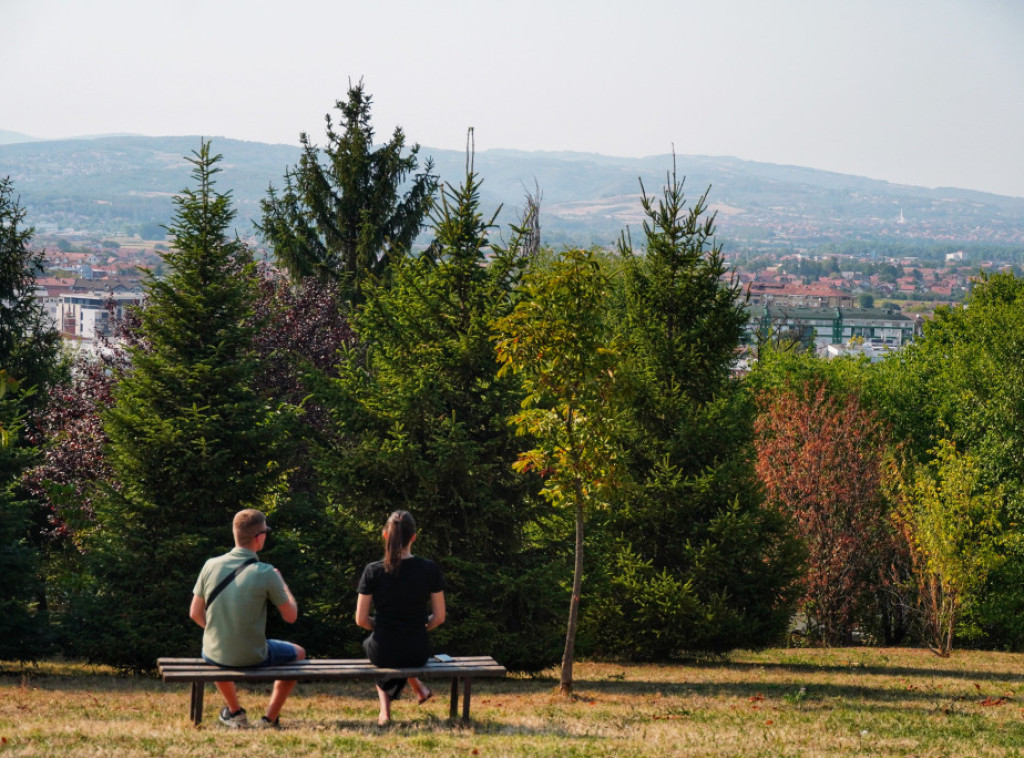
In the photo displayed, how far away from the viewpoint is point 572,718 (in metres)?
10.7

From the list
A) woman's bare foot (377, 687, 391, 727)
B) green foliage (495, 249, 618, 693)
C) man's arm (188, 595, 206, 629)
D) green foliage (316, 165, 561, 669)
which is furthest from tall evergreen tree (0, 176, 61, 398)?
woman's bare foot (377, 687, 391, 727)

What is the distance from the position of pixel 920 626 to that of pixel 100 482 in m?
28.0

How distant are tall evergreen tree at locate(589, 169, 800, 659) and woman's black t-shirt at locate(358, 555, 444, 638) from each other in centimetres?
908

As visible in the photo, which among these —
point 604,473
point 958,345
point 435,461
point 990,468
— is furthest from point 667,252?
point 958,345

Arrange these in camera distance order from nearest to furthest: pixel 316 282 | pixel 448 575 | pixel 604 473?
1. pixel 604 473
2. pixel 448 575
3. pixel 316 282

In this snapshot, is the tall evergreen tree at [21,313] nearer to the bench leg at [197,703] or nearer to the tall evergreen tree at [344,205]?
the tall evergreen tree at [344,205]

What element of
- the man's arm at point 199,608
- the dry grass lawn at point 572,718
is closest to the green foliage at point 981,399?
the dry grass lawn at point 572,718

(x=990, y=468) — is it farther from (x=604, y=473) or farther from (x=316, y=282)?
(x=604, y=473)

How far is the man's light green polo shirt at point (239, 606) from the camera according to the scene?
8805 millimetres

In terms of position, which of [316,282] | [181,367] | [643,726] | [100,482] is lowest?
[643,726]

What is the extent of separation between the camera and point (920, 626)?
3606 centimetres

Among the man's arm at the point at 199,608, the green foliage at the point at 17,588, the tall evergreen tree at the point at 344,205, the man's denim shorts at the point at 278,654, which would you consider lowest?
the green foliage at the point at 17,588

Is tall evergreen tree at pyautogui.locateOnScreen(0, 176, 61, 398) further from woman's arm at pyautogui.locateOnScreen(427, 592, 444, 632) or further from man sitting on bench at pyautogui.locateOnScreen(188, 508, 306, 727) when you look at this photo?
woman's arm at pyautogui.locateOnScreen(427, 592, 444, 632)

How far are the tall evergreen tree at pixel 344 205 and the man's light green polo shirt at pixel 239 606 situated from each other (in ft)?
75.1
